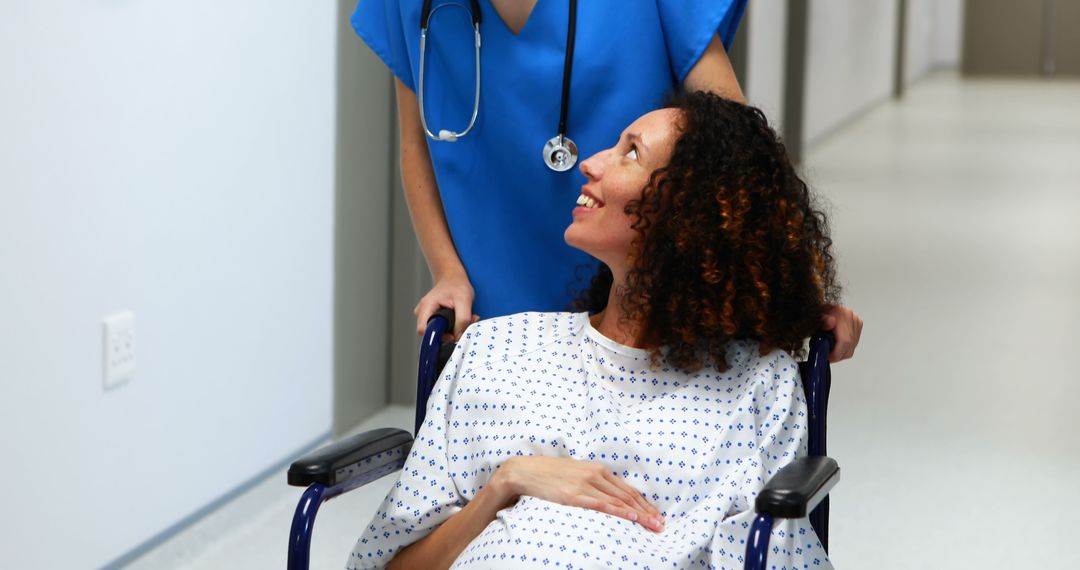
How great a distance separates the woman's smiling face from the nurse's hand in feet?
0.82

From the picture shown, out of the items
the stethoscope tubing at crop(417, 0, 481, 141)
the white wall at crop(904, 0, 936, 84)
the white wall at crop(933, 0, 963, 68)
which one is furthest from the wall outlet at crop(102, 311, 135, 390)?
the white wall at crop(933, 0, 963, 68)

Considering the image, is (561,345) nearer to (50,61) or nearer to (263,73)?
(50,61)

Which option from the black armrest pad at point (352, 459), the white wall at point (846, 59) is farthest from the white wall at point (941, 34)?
the black armrest pad at point (352, 459)

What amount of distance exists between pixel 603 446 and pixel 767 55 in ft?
18.5

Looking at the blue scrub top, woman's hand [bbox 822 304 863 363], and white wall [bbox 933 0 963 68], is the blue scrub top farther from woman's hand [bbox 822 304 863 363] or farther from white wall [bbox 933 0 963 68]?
white wall [bbox 933 0 963 68]

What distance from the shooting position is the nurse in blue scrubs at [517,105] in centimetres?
175

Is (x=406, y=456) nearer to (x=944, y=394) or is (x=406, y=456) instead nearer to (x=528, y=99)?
(x=528, y=99)

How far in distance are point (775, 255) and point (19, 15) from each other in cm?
129

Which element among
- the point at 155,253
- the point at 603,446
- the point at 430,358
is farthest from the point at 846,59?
the point at 603,446

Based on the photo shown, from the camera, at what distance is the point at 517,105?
5.86ft

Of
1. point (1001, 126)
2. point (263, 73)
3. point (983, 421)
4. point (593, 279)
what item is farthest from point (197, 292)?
point (1001, 126)

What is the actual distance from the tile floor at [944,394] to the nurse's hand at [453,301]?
22.1 inches

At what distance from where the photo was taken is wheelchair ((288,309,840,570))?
4.31 feet

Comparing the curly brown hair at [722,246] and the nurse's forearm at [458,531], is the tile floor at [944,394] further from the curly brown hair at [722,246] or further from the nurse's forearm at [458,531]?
the nurse's forearm at [458,531]
